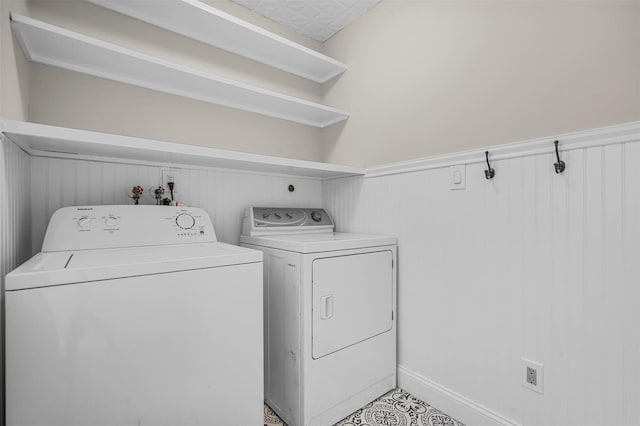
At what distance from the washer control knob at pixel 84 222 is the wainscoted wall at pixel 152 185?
0.19m

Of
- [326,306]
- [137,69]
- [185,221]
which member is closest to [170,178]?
[185,221]

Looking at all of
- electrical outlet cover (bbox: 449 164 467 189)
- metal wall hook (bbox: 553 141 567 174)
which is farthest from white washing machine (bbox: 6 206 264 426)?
metal wall hook (bbox: 553 141 567 174)

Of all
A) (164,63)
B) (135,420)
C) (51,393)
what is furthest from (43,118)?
(135,420)

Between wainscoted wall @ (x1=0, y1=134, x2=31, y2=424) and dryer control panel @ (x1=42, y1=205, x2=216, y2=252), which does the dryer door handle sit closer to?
dryer control panel @ (x1=42, y1=205, x2=216, y2=252)

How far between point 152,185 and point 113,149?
0.36 metres

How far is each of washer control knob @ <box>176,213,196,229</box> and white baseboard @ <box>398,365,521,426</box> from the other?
1521mm

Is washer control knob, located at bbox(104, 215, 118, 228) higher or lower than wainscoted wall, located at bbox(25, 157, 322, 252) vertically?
lower

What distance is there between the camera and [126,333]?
977 mm

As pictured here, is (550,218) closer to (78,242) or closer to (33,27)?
(78,242)

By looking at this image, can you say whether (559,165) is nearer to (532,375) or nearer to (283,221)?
(532,375)

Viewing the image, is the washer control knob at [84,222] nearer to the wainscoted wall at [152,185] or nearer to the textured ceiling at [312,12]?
the wainscoted wall at [152,185]

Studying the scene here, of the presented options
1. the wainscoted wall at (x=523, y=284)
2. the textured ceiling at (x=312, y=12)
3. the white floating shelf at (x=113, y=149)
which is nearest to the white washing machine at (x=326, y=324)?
the wainscoted wall at (x=523, y=284)

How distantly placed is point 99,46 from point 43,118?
47 centimetres

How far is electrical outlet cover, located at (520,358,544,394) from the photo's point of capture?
1315 millimetres
